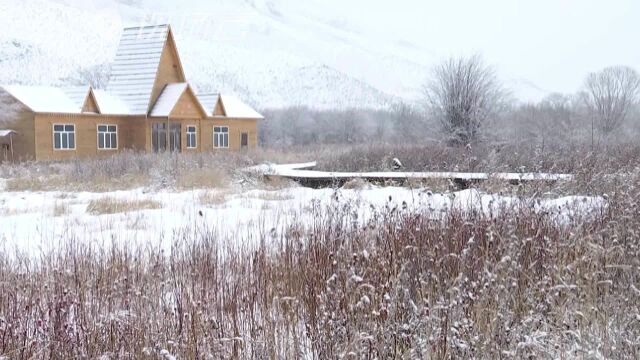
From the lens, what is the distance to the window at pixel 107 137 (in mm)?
29031

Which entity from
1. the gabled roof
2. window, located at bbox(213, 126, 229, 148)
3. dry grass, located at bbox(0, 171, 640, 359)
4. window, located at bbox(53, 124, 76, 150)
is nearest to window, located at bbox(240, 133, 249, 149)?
window, located at bbox(213, 126, 229, 148)

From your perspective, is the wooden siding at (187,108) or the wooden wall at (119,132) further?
the wooden siding at (187,108)

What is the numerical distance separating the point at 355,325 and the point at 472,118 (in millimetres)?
23681

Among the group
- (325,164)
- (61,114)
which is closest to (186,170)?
(325,164)

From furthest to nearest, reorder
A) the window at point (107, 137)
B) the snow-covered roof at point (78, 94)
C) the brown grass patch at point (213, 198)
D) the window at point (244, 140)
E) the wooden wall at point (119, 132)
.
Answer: the window at point (244, 140) < the window at point (107, 137) < the snow-covered roof at point (78, 94) < the wooden wall at point (119, 132) < the brown grass patch at point (213, 198)

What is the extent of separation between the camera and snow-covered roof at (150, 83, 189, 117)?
2994 cm

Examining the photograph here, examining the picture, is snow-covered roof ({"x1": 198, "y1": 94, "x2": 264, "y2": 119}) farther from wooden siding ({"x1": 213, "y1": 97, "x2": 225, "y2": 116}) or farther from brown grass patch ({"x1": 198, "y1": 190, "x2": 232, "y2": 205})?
brown grass patch ({"x1": 198, "y1": 190, "x2": 232, "y2": 205})

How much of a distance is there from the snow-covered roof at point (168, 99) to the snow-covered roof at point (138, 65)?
54 centimetres

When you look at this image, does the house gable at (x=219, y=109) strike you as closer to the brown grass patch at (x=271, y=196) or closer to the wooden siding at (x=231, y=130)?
the wooden siding at (x=231, y=130)

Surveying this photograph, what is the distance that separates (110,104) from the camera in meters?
29.8

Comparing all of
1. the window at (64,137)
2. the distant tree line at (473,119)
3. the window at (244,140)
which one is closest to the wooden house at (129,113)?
the window at (64,137)

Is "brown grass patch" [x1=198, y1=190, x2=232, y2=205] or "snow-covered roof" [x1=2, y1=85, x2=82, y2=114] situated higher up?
"snow-covered roof" [x1=2, y1=85, x2=82, y2=114]

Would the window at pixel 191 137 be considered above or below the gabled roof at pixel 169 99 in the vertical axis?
below

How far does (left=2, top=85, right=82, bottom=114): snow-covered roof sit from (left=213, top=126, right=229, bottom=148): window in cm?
795
